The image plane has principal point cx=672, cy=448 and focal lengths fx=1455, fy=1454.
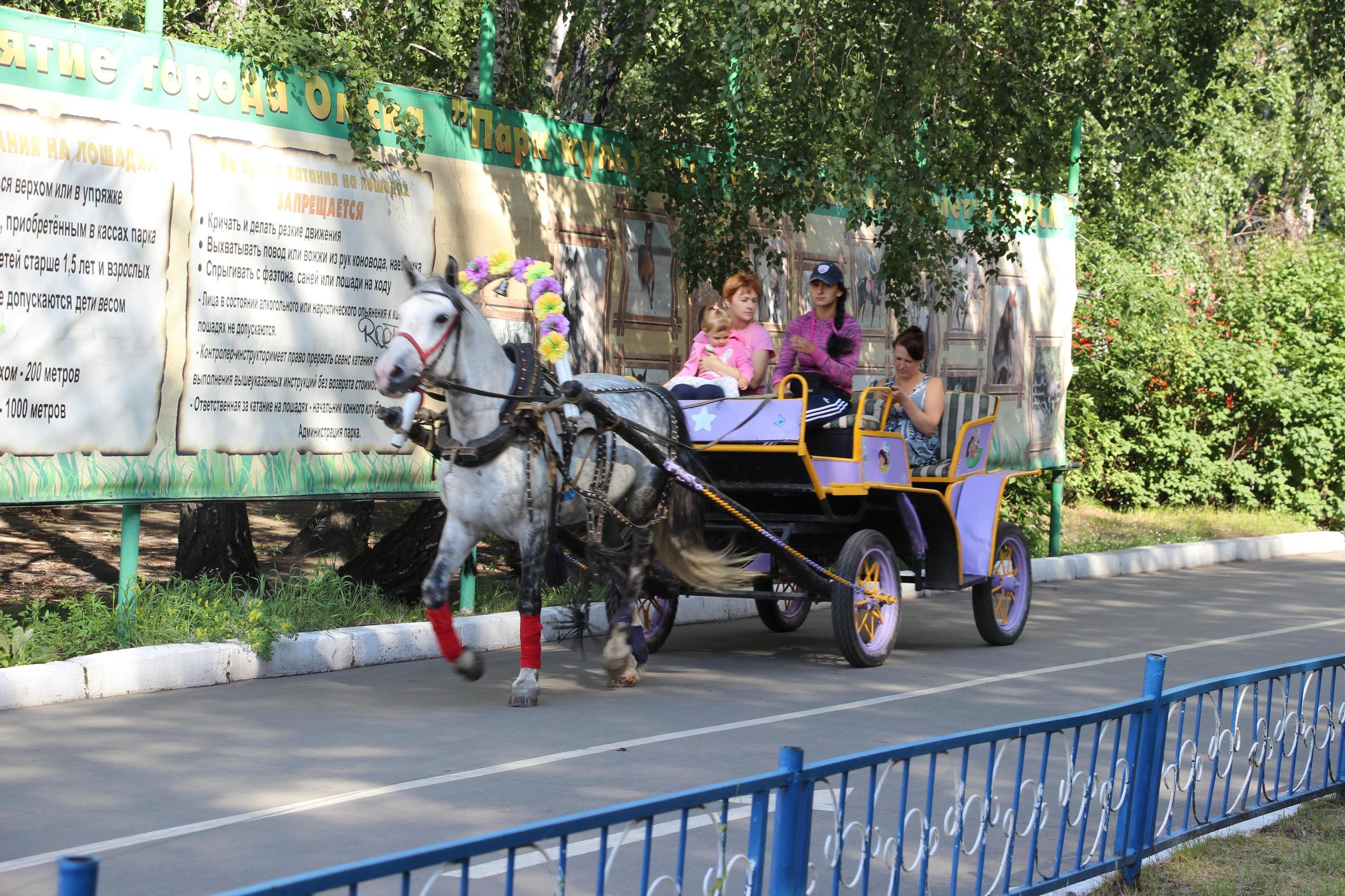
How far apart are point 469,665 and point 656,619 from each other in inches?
91.1

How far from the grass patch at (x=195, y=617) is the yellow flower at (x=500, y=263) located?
7.25 feet

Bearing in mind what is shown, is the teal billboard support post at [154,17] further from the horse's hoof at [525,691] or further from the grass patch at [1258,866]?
the grass patch at [1258,866]

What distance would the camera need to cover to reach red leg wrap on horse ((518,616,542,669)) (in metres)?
7.92

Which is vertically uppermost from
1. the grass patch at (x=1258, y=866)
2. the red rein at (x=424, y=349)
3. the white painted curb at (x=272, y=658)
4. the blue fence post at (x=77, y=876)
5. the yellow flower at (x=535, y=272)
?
the yellow flower at (x=535, y=272)

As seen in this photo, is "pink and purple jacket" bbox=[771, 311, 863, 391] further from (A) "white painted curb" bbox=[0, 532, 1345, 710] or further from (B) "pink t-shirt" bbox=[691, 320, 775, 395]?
(A) "white painted curb" bbox=[0, 532, 1345, 710]

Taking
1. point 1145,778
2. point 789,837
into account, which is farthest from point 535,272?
point 789,837

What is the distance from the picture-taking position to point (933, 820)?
5648 millimetres

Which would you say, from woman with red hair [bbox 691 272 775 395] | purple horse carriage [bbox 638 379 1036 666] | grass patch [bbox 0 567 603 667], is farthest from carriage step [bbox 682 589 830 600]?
woman with red hair [bbox 691 272 775 395]

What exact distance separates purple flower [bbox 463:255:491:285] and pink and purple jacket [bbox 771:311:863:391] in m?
2.40

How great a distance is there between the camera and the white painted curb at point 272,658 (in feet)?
25.4

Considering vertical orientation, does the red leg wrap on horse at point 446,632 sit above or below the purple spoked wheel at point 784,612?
above

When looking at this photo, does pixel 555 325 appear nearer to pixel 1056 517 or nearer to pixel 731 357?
pixel 731 357

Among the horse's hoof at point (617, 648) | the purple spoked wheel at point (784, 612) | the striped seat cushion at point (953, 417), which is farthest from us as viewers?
the purple spoked wheel at point (784, 612)

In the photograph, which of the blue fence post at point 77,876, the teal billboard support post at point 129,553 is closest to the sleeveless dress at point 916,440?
the teal billboard support post at point 129,553
